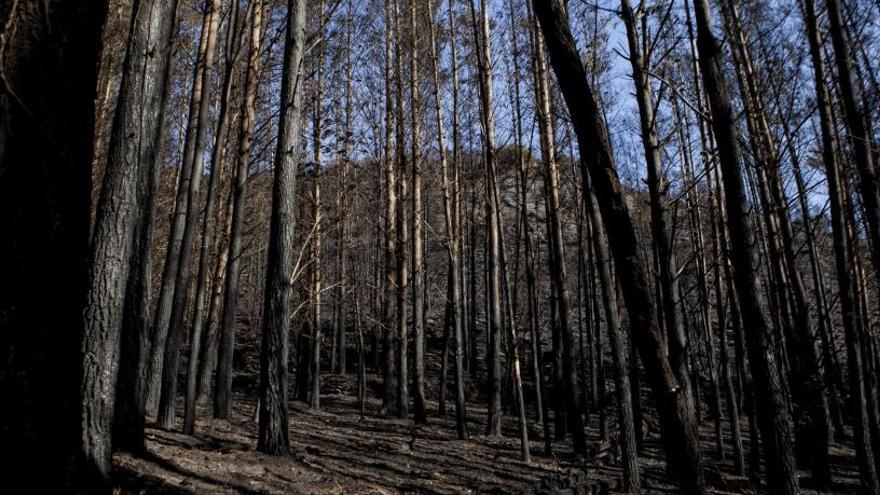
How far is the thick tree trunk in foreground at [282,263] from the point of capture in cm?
538

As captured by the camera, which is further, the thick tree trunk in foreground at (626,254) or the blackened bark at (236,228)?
the blackened bark at (236,228)

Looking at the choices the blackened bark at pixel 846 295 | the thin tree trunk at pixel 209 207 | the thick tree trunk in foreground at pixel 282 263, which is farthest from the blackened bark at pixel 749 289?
the thin tree trunk at pixel 209 207

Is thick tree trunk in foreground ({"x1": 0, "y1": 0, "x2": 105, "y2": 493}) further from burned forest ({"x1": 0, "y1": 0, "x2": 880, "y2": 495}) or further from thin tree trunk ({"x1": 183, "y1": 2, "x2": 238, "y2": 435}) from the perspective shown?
thin tree trunk ({"x1": 183, "y1": 2, "x2": 238, "y2": 435})

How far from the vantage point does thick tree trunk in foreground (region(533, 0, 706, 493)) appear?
324cm

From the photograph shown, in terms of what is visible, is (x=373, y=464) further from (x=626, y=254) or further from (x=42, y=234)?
(x=42, y=234)

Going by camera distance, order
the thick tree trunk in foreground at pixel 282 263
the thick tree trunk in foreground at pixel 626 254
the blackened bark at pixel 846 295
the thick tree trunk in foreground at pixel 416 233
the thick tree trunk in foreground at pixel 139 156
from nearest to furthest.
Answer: the thick tree trunk in foreground at pixel 626 254
the thick tree trunk in foreground at pixel 139 156
the thick tree trunk in foreground at pixel 282 263
the blackened bark at pixel 846 295
the thick tree trunk in foreground at pixel 416 233

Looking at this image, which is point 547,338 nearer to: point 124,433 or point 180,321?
point 180,321

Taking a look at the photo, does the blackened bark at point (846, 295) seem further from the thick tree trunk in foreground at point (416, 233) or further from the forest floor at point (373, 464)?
the thick tree trunk in foreground at point (416, 233)

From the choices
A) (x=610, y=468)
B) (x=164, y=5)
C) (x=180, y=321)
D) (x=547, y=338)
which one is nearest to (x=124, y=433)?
(x=180, y=321)

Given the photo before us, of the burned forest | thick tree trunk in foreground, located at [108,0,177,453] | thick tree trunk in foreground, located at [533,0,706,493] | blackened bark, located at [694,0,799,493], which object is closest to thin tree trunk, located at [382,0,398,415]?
the burned forest

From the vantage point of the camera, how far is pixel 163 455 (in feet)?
16.6

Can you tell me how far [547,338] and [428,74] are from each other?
61.8 ft

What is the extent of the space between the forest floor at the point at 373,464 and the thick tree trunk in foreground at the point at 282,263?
14.3 inches

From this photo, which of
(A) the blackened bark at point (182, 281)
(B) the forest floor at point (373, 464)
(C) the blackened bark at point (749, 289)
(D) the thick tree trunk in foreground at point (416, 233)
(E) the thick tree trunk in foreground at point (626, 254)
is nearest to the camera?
(E) the thick tree trunk in foreground at point (626, 254)
